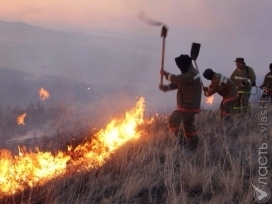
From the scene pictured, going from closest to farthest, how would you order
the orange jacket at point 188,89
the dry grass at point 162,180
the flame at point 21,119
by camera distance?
1. the dry grass at point 162,180
2. the orange jacket at point 188,89
3. the flame at point 21,119

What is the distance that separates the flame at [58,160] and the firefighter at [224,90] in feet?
5.86

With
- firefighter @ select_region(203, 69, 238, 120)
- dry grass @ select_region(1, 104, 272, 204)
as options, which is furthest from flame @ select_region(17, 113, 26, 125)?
dry grass @ select_region(1, 104, 272, 204)

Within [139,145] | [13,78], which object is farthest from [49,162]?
[13,78]

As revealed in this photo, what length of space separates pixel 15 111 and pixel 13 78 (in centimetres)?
1697

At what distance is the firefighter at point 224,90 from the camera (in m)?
7.79

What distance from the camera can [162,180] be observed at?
399cm

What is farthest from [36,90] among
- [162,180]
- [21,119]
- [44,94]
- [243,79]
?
[162,180]

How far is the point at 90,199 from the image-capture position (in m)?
3.62

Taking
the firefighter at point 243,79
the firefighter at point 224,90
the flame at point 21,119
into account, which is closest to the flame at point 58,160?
the firefighter at point 224,90

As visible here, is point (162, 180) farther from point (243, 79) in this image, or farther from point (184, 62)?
point (243, 79)

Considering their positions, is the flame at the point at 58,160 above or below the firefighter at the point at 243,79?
below

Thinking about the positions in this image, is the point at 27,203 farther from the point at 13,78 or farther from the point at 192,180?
the point at 13,78

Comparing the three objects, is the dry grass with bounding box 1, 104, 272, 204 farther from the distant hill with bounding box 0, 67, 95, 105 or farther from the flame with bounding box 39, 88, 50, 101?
the flame with bounding box 39, 88, 50, 101

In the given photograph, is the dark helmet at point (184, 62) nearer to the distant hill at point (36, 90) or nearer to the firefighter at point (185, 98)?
the firefighter at point (185, 98)
